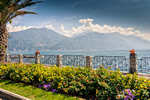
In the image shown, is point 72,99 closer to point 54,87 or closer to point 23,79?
point 54,87

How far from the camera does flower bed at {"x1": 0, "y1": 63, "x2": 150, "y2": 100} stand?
405cm

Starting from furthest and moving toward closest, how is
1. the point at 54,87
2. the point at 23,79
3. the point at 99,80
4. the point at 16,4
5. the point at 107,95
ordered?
the point at 16,4 → the point at 23,79 → the point at 54,87 → the point at 99,80 → the point at 107,95

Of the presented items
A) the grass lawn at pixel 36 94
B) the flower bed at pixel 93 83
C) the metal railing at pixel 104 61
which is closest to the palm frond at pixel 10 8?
the metal railing at pixel 104 61

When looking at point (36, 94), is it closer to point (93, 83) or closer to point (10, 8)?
point (93, 83)

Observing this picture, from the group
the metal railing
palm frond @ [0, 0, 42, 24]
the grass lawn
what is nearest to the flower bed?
the grass lawn

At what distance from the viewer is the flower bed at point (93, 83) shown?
405 centimetres

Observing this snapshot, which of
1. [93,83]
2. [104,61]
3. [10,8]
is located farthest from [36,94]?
[10,8]

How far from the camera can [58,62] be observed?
13.4 m

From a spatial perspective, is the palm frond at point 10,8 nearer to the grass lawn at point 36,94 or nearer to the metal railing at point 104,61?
the metal railing at point 104,61

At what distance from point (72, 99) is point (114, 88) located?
1826 millimetres

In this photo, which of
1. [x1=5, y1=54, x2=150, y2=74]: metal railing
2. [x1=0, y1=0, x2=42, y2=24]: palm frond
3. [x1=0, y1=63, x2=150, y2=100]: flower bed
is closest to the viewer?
[x1=0, y1=63, x2=150, y2=100]: flower bed

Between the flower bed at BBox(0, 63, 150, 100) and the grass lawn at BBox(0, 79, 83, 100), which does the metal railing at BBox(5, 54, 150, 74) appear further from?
the grass lawn at BBox(0, 79, 83, 100)

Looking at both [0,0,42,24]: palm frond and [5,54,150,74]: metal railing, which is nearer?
[0,0,42,24]: palm frond

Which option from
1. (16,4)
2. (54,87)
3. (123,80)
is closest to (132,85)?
(123,80)
